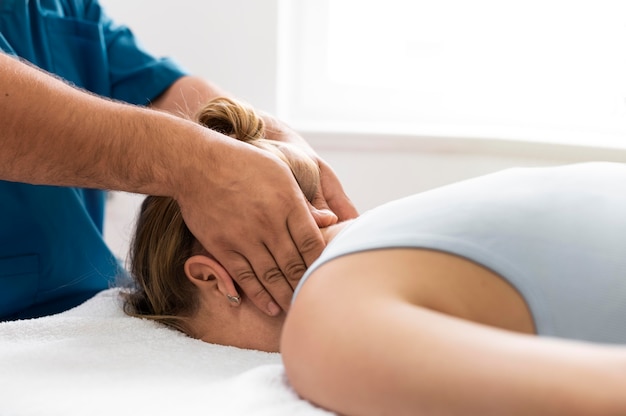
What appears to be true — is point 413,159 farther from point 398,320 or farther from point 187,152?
point 398,320

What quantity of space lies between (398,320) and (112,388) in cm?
39

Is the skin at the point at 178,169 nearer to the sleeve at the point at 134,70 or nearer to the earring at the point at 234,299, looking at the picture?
the earring at the point at 234,299

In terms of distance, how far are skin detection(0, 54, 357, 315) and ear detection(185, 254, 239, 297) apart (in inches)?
0.9

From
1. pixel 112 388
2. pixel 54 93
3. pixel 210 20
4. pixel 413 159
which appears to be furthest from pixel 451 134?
→ pixel 112 388

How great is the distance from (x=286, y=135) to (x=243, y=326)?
41cm

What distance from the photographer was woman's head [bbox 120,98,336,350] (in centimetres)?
117

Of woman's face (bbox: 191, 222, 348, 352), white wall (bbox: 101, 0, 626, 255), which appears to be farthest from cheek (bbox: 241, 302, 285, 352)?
white wall (bbox: 101, 0, 626, 255)

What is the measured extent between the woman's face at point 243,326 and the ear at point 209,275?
0.08 ft

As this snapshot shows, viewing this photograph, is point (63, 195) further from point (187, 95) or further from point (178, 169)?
point (178, 169)

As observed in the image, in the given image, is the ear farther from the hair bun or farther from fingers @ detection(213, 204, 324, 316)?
the hair bun

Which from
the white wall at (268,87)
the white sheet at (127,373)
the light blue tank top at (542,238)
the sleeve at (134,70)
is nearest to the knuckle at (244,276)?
the white sheet at (127,373)

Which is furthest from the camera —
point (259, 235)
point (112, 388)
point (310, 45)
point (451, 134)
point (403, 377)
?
point (310, 45)

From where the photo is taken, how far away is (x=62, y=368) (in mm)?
1011

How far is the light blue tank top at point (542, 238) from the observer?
2.56ft
